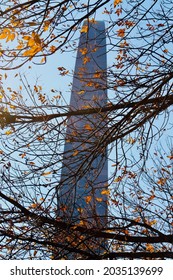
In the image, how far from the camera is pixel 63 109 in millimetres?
6152

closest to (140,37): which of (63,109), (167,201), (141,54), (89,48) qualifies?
(141,54)

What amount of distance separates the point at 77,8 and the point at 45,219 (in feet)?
9.89

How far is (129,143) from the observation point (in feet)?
18.7

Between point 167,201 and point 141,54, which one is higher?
point 141,54

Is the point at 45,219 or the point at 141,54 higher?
the point at 141,54

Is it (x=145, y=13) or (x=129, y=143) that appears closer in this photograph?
(x=145, y=13)

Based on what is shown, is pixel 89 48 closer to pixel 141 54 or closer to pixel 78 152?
pixel 141 54

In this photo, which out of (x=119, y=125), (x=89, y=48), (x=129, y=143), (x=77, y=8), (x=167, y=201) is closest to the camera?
(x=77, y=8)

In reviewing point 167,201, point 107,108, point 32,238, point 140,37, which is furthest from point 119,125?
Answer: point 167,201

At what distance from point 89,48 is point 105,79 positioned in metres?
0.84

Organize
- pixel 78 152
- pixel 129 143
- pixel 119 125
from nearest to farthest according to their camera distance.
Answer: pixel 119 125 → pixel 78 152 → pixel 129 143

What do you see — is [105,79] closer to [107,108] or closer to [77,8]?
[107,108]

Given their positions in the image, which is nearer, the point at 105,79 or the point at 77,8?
the point at 77,8
